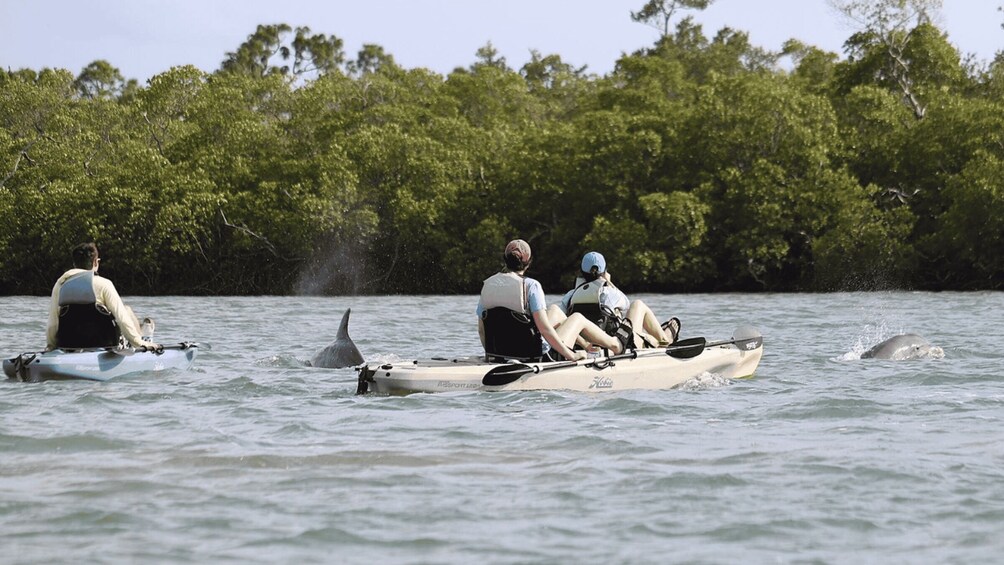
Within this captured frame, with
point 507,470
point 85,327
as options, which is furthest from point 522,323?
point 85,327

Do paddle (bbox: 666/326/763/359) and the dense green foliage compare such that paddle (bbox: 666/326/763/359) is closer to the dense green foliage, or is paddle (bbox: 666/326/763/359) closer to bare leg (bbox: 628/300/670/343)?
bare leg (bbox: 628/300/670/343)

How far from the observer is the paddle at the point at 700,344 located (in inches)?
524

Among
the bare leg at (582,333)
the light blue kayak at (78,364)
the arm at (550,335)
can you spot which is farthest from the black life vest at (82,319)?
the bare leg at (582,333)

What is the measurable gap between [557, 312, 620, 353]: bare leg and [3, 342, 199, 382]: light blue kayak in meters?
4.38

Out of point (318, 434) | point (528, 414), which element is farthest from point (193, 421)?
point (528, 414)

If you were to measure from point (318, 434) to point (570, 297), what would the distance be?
12.1 feet

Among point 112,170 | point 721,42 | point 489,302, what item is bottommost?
point 489,302

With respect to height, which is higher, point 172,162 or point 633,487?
point 172,162

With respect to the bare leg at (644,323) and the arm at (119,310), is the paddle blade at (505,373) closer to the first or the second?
the bare leg at (644,323)

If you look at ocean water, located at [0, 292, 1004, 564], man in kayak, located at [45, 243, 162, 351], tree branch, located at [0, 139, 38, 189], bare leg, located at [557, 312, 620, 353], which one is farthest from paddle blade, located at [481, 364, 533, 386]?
tree branch, located at [0, 139, 38, 189]

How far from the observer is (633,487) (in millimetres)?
8078

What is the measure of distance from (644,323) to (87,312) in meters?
5.49

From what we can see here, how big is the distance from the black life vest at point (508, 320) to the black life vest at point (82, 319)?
379 centimetres

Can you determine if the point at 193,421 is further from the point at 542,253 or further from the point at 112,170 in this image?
the point at 112,170
